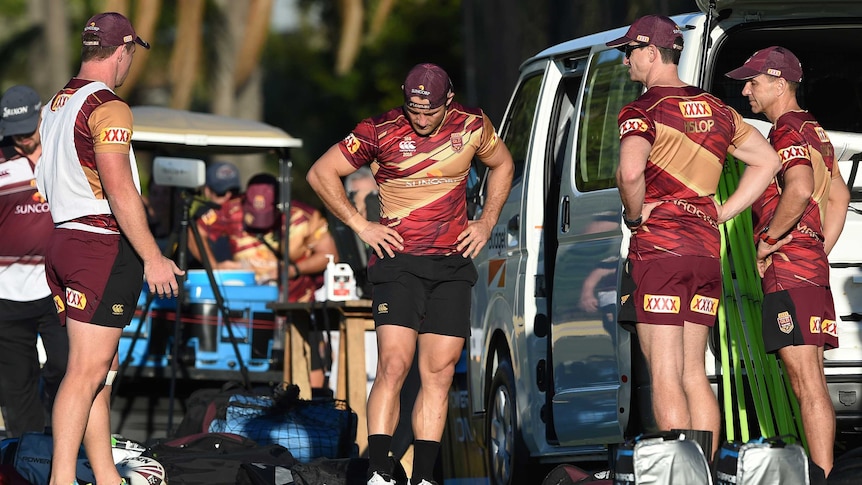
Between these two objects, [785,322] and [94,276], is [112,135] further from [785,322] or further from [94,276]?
[785,322]

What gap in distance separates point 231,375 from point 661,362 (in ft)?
19.7

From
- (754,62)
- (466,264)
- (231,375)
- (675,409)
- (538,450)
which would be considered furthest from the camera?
(231,375)

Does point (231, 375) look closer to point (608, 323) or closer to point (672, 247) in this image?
point (608, 323)

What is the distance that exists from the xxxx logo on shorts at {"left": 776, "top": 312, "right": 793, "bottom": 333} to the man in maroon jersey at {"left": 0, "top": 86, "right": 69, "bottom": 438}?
4.33 m

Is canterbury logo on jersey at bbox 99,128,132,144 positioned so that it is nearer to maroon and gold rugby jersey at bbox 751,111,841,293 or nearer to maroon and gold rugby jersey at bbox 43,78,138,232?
maroon and gold rugby jersey at bbox 43,78,138,232

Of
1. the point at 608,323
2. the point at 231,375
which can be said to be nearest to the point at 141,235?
the point at 608,323

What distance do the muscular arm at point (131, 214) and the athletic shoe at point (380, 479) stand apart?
1.18 m

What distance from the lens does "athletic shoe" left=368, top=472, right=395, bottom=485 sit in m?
6.89

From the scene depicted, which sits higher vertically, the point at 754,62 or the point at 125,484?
the point at 754,62

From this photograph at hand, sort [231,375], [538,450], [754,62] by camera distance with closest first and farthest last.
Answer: [754,62]
[538,450]
[231,375]

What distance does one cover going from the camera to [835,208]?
714 centimetres

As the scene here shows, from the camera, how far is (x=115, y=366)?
23.5 ft

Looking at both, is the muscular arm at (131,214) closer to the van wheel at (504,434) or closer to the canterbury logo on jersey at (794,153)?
the van wheel at (504,434)

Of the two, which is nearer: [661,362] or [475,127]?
[661,362]
